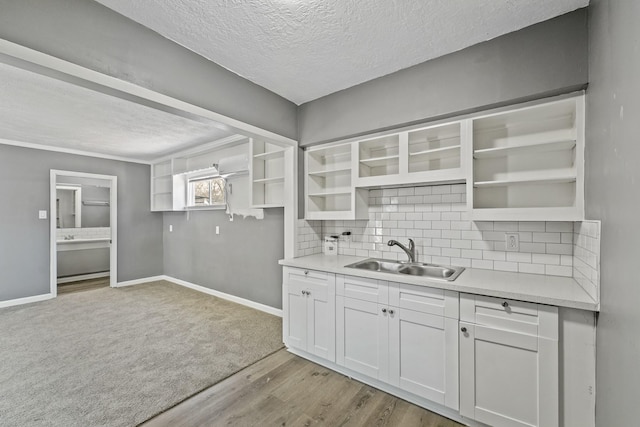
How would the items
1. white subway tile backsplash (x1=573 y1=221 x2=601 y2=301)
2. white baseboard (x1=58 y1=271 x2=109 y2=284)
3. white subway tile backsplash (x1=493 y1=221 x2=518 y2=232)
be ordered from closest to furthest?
white subway tile backsplash (x1=573 y1=221 x2=601 y2=301) → white subway tile backsplash (x1=493 y1=221 x2=518 y2=232) → white baseboard (x1=58 y1=271 x2=109 y2=284)

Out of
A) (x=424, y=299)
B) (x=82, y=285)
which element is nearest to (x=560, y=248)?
(x=424, y=299)

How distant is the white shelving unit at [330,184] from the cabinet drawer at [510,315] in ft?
4.19

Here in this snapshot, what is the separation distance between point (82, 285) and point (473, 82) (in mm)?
7109

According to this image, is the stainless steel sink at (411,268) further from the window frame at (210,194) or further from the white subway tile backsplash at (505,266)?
the window frame at (210,194)

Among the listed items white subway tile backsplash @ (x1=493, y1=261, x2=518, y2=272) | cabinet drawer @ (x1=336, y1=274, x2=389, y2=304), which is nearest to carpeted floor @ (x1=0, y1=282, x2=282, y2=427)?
cabinet drawer @ (x1=336, y1=274, x2=389, y2=304)

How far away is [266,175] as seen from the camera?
12.0 feet

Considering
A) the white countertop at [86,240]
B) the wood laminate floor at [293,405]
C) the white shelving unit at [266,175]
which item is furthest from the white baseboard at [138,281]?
the wood laminate floor at [293,405]

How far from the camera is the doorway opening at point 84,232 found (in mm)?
5238

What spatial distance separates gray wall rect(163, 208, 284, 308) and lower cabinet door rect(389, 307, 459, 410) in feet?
6.53

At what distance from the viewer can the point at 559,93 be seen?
1.79 meters

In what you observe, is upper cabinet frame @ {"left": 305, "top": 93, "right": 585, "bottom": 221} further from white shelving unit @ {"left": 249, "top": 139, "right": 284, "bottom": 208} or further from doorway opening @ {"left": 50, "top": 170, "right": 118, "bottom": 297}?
doorway opening @ {"left": 50, "top": 170, "right": 118, "bottom": 297}

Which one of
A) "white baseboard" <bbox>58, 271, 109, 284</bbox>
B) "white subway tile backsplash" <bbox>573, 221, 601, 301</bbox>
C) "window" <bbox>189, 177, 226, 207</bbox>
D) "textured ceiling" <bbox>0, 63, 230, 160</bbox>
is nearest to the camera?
"white subway tile backsplash" <bbox>573, 221, 601, 301</bbox>

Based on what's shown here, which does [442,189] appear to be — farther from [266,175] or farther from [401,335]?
[266,175]

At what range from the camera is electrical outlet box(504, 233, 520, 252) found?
214 cm
